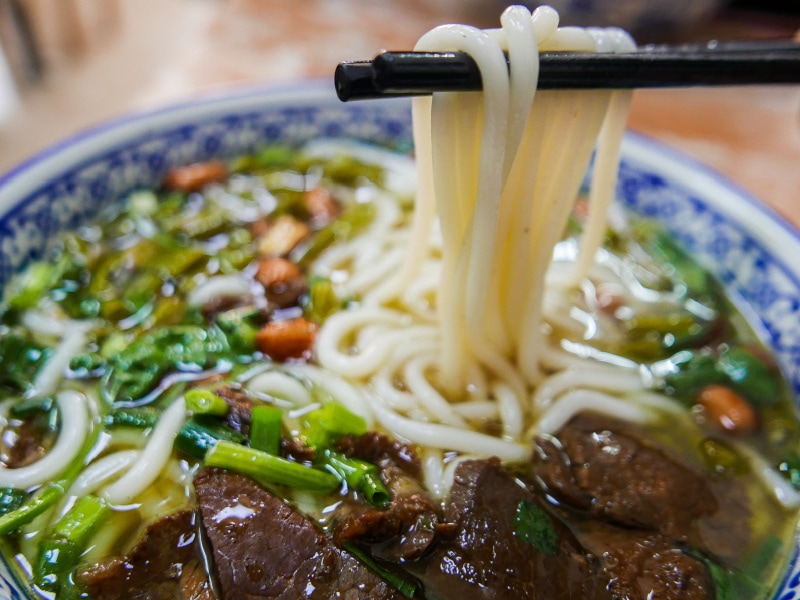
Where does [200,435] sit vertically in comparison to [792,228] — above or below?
below

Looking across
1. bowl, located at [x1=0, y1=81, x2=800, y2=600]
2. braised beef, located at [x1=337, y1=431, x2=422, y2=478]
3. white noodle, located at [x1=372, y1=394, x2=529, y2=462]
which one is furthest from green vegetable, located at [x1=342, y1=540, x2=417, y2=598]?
bowl, located at [x1=0, y1=81, x2=800, y2=600]

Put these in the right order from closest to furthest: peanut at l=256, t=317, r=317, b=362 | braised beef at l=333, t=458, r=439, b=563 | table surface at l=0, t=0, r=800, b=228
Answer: braised beef at l=333, t=458, r=439, b=563 → peanut at l=256, t=317, r=317, b=362 → table surface at l=0, t=0, r=800, b=228

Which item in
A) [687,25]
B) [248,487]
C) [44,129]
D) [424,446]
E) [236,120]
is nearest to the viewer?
[248,487]

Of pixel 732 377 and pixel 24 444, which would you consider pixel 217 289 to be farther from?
pixel 732 377

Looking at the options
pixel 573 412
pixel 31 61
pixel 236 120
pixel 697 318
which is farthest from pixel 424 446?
pixel 31 61

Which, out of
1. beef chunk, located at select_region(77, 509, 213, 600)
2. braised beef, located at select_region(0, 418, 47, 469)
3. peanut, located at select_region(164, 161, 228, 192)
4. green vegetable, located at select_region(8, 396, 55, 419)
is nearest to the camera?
beef chunk, located at select_region(77, 509, 213, 600)

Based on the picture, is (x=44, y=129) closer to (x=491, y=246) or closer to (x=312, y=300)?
(x=312, y=300)

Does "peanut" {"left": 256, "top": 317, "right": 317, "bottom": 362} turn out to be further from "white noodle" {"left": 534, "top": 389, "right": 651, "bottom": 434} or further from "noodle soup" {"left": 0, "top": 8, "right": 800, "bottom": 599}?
"white noodle" {"left": 534, "top": 389, "right": 651, "bottom": 434}
